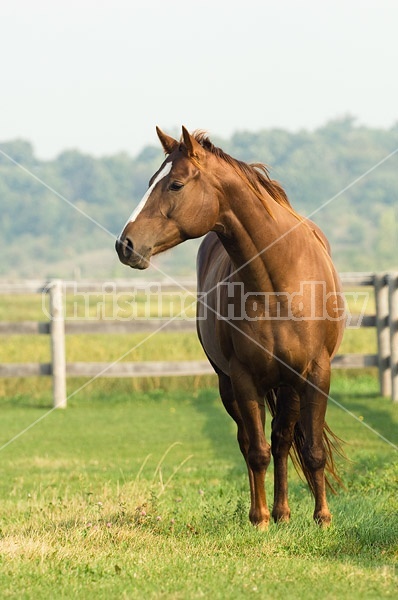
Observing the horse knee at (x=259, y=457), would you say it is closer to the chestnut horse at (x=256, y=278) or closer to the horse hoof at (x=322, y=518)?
the chestnut horse at (x=256, y=278)

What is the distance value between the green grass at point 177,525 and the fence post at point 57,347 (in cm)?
161

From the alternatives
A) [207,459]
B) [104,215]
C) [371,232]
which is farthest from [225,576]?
[104,215]

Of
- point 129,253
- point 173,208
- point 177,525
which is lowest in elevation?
point 177,525

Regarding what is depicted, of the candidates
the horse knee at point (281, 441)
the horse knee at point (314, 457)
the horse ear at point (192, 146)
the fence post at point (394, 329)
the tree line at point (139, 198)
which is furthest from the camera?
the tree line at point (139, 198)

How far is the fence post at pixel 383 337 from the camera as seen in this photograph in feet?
40.2

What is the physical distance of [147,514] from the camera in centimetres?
555

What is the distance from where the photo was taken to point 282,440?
5.79m

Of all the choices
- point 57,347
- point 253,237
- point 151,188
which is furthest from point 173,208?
point 57,347

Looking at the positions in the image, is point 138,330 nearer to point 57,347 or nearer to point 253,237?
point 57,347

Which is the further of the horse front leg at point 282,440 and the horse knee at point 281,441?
the horse knee at point 281,441

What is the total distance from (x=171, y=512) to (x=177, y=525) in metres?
0.36

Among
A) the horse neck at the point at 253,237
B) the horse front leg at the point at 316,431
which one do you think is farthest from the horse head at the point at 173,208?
the horse front leg at the point at 316,431

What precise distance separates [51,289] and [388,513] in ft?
25.2

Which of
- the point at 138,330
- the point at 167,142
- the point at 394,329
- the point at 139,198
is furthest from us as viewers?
the point at 139,198
